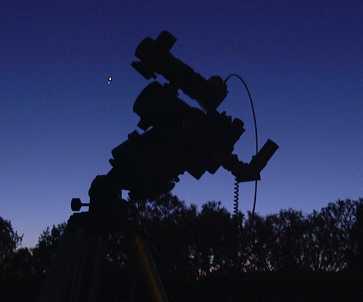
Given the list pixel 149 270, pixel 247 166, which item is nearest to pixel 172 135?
pixel 247 166

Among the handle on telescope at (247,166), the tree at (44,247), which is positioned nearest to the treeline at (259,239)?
the tree at (44,247)

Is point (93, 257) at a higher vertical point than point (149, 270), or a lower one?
higher

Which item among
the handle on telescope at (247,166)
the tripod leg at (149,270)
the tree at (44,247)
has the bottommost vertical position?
the tripod leg at (149,270)

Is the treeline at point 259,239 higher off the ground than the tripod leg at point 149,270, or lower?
higher

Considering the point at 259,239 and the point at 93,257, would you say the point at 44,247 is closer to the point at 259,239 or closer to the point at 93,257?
the point at 259,239

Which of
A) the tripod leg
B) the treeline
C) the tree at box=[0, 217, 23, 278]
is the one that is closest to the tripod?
the tripod leg

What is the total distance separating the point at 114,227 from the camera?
14.9 feet

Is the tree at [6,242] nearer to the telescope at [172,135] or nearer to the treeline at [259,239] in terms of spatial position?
the treeline at [259,239]

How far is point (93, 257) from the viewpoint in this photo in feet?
14.6

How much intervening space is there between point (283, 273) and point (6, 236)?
51124 millimetres

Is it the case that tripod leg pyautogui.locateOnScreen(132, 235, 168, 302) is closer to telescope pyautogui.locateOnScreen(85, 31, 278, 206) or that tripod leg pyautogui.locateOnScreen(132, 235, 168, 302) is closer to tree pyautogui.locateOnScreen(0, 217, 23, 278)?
telescope pyautogui.locateOnScreen(85, 31, 278, 206)

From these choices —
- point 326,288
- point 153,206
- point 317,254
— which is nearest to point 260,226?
point 317,254

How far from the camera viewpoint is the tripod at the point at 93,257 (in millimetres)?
4176

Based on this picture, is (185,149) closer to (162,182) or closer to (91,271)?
(162,182)
